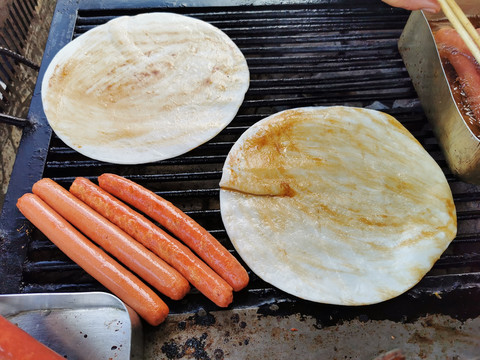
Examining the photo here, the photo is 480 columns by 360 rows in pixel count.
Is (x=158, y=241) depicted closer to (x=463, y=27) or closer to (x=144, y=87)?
(x=144, y=87)

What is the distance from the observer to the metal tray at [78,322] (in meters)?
1.91

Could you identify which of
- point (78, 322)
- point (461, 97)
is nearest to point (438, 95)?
point (461, 97)

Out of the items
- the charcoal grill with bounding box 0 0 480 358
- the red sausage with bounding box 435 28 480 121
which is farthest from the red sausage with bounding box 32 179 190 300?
the red sausage with bounding box 435 28 480 121

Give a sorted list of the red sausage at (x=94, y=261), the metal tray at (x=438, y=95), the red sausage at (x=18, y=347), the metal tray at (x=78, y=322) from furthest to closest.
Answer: the metal tray at (x=438, y=95)
the red sausage at (x=94, y=261)
the metal tray at (x=78, y=322)
the red sausage at (x=18, y=347)

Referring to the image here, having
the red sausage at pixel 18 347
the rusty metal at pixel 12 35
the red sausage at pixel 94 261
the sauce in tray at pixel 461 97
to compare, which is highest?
the sauce in tray at pixel 461 97

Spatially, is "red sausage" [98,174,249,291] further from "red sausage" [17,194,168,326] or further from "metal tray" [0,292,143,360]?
"metal tray" [0,292,143,360]

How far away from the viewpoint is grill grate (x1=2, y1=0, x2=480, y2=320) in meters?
2.30

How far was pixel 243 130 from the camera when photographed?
2.82m

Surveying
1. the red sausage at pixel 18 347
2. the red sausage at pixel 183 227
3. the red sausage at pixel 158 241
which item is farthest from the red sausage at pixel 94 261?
the red sausage at pixel 18 347

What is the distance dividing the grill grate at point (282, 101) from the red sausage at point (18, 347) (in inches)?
23.0

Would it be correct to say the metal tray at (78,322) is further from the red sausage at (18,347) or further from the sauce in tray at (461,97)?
the sauce in tray at (461,97)

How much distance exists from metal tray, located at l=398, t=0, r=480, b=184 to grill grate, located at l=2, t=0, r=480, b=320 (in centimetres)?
10

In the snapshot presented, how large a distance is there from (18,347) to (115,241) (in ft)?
2.40

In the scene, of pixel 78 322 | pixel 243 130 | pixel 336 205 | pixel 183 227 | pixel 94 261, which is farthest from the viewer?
pixel 243 130
